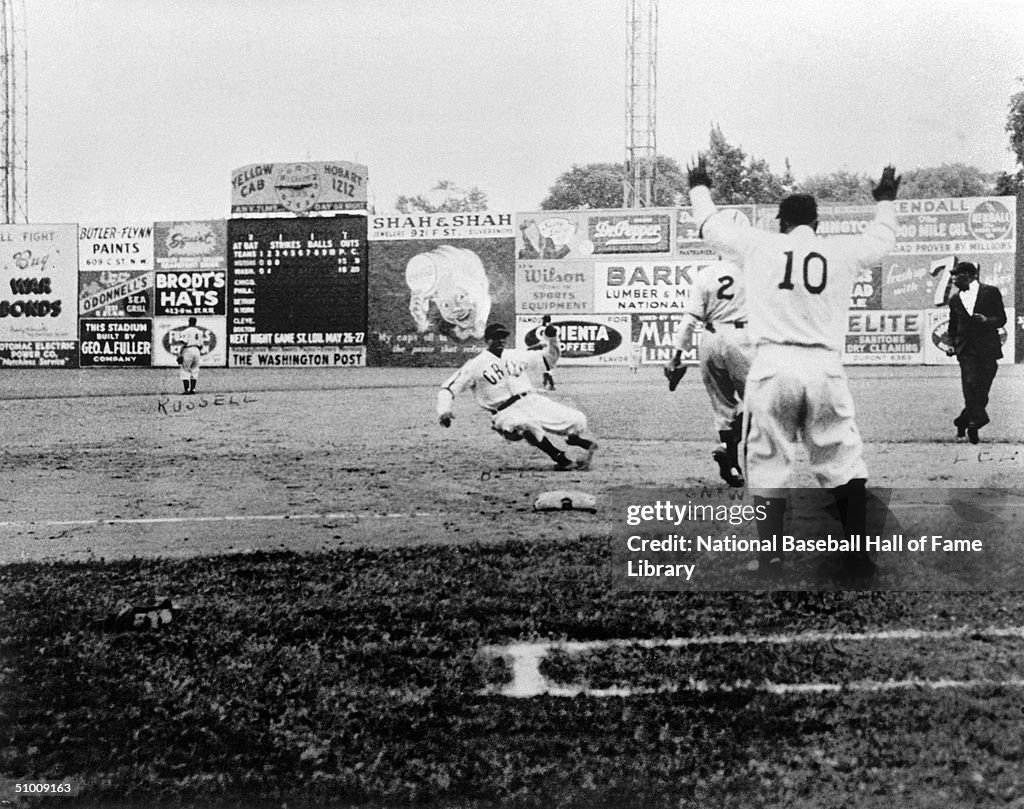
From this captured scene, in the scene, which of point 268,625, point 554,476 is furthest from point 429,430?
point 268,625

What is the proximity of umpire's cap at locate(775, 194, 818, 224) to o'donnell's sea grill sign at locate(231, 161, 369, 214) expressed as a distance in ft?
5.00

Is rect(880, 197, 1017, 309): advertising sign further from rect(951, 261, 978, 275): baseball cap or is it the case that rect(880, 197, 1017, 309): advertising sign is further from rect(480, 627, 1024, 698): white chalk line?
rect(480, 627, 1024, 698): white chalk line

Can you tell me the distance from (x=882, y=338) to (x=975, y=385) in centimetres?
43

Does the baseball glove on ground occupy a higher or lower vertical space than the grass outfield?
higher

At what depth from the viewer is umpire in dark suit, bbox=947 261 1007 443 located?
3590mm

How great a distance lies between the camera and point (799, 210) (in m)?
3.29

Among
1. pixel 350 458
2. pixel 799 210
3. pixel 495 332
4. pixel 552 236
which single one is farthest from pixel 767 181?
pixel 350 458

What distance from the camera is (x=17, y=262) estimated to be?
3.94 meters

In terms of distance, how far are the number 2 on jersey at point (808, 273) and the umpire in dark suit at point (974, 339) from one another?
665 millimetres

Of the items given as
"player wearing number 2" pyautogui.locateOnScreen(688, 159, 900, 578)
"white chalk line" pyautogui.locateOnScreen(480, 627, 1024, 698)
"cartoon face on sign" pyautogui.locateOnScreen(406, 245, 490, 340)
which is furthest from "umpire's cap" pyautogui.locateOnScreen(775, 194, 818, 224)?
"white chalk line" pyautogui.locateOnScreen(480, 627, 1024, 698)

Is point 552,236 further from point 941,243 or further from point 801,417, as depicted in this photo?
point 941,243

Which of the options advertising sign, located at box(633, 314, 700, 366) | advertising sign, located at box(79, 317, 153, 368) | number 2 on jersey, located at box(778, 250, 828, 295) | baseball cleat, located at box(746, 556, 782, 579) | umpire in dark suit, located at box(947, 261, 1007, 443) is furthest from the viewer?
advertising sign, located at box(79, 317, 153, 368)

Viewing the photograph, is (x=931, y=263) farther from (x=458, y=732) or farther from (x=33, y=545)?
(x=33, y=545)

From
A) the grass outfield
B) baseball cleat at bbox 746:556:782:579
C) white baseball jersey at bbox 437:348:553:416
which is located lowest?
the grass outfield
